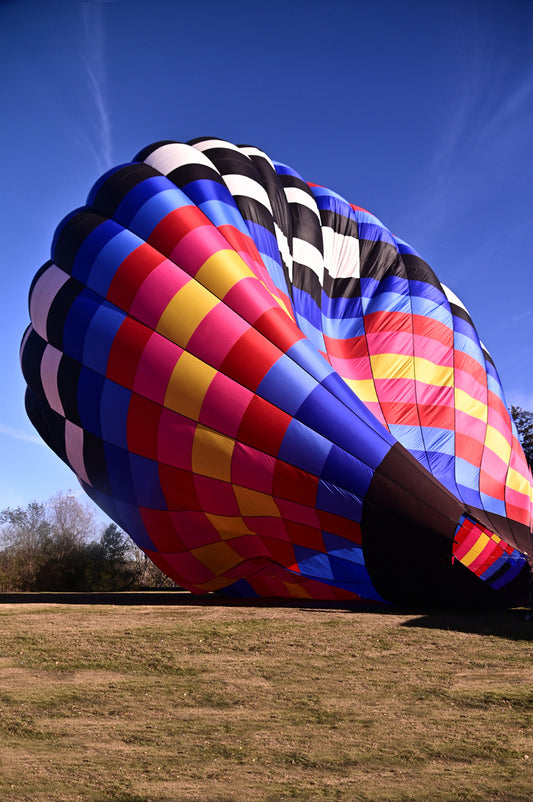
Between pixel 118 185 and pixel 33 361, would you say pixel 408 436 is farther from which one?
pixel 33 361

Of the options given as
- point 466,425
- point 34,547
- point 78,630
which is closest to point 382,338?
point 466,425

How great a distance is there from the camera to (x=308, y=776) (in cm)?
389

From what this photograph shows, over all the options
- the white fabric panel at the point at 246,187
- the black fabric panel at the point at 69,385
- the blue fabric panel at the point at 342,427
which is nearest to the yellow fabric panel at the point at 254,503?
the blue fabric panel at the point at 342,427

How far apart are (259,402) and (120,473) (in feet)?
8.66

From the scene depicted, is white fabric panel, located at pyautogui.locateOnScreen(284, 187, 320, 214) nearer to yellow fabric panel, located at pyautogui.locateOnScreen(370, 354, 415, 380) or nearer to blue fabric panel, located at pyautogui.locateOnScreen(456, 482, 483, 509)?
yellow fabric panel, located at pyautogui.locateOnScreen(370, 354, 415, 380)

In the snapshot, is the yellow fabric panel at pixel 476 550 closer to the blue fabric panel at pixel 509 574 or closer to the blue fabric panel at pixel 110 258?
the blue fabric panel at pixel 509 574

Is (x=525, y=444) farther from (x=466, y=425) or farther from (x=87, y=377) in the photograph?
(x=87, y=377)

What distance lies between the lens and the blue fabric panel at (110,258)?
32.8 feet

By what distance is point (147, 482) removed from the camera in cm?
993

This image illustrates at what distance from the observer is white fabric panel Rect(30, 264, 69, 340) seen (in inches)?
425

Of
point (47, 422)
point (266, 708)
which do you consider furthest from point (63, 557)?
point (266, 708)

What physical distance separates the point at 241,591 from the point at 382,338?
484 centimetres

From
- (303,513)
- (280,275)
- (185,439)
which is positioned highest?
(280,275)

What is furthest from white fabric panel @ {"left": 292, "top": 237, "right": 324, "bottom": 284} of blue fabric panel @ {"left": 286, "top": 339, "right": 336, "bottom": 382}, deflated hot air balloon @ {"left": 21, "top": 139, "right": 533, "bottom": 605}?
blue fabric panel @ {"left": 286, "top": 339, "right": 336, "bottom": 382}
